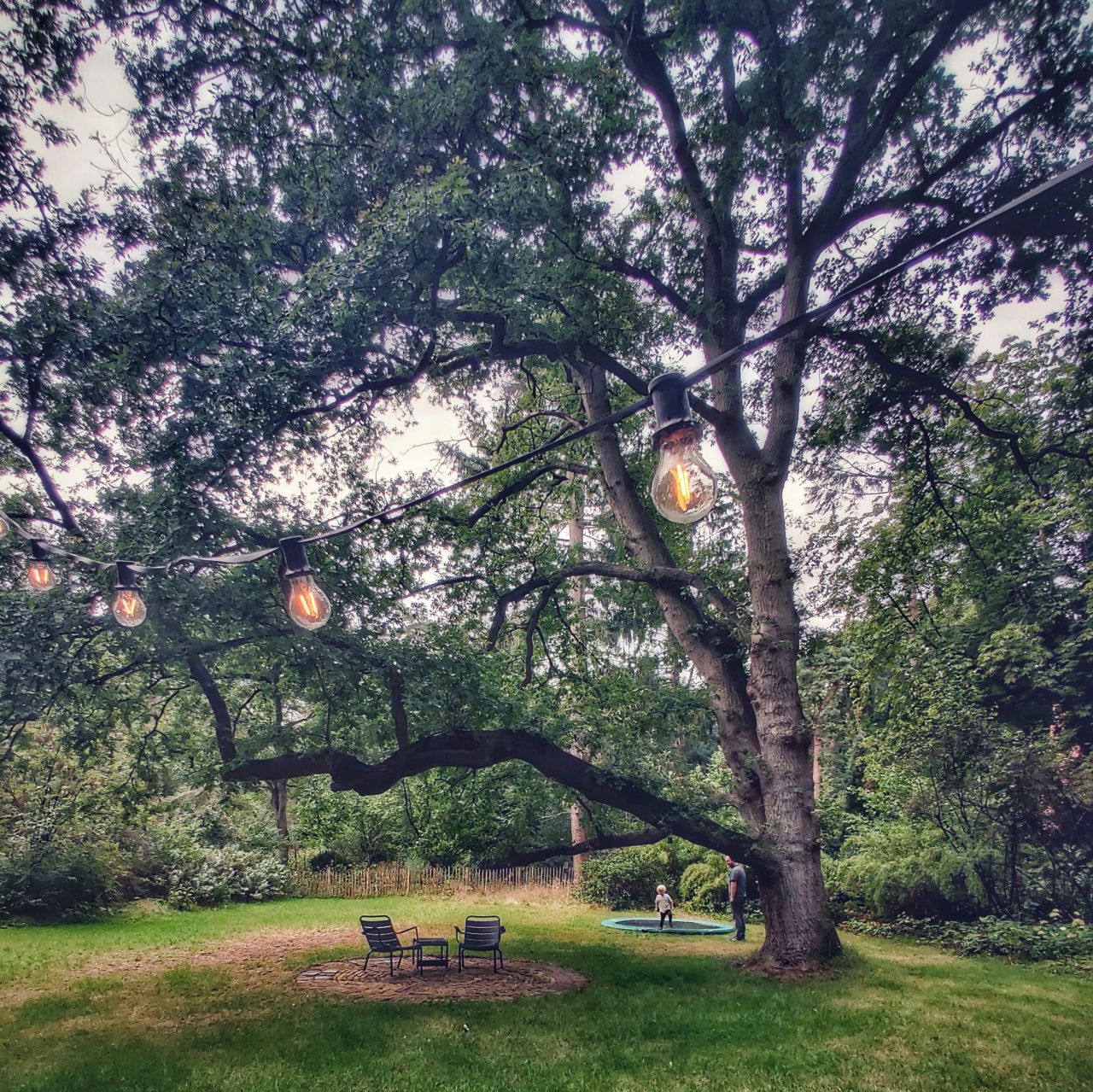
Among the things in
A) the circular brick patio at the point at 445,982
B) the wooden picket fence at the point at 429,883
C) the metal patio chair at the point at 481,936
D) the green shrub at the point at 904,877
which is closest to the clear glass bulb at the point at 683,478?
the circular brick patio at the point at 445,982

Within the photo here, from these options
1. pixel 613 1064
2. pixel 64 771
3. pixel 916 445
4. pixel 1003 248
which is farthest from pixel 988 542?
pixel 64 771

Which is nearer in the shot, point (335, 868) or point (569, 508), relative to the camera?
point (569, 508)

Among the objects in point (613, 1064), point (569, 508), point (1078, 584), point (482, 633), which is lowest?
point (613, 1064)

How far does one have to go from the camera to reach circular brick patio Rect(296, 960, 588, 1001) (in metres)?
7.99

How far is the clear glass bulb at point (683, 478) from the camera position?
248cm

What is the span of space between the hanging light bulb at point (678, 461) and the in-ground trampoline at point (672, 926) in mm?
13389

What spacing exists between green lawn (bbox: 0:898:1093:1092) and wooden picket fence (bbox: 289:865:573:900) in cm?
958

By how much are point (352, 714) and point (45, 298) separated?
5792 millimetres

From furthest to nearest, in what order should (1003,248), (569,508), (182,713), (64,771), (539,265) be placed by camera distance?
(64,771)
(569,508)
(182,713)
(1003,248)
(539,265)

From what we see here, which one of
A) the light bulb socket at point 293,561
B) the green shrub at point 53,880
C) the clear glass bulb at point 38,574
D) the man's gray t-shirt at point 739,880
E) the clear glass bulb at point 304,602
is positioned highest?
the clear glass bulb at point 38,574

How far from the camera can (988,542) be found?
10.6 meters

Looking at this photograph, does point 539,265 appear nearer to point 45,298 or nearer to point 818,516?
point 45,298

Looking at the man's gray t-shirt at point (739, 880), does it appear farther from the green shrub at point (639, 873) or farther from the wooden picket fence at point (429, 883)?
the wooden picket fence at point (429, 883)

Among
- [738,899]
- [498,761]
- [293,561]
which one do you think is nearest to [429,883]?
[738,899]
